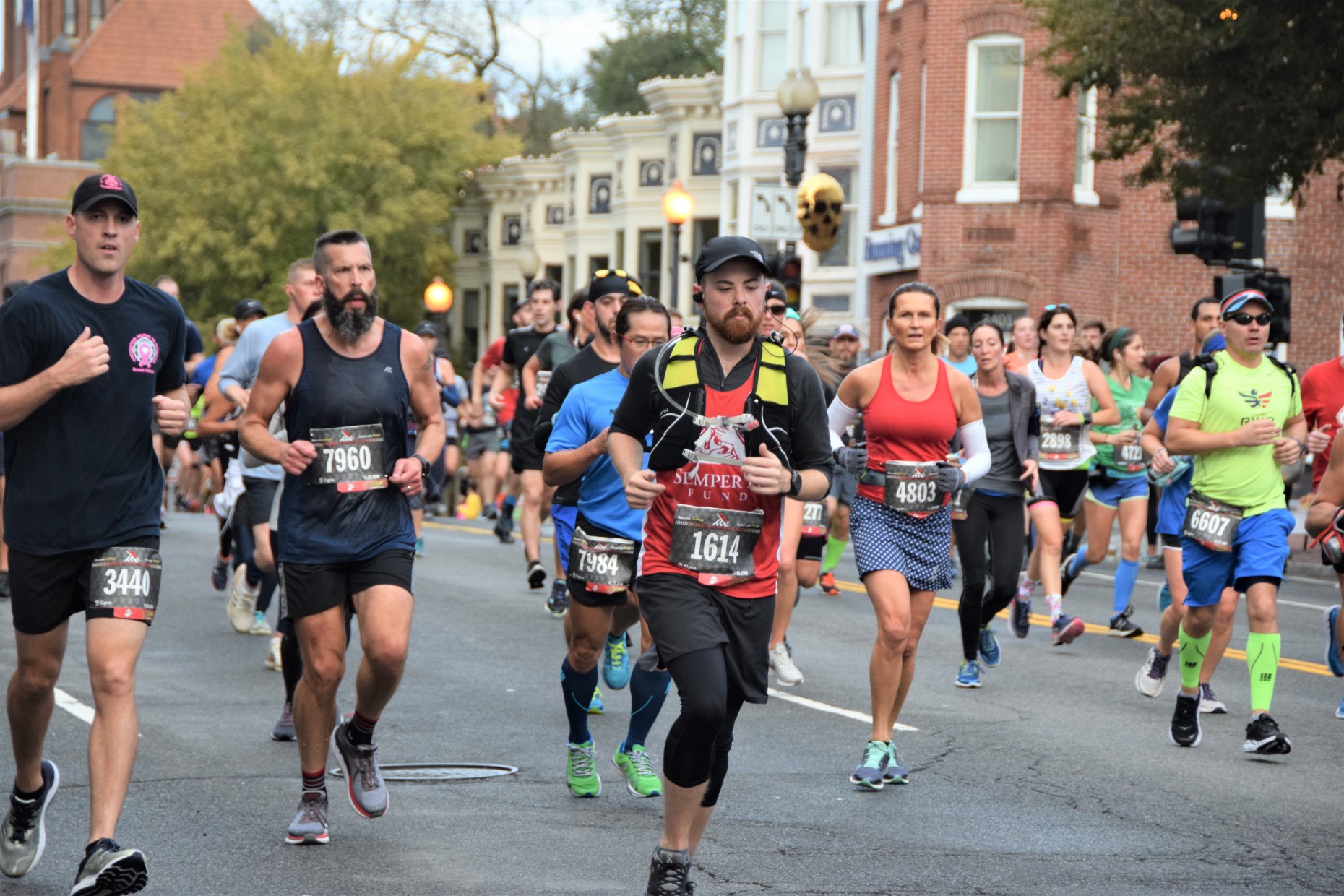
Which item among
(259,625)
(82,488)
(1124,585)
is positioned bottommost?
(259,625)

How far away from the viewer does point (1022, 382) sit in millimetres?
11336

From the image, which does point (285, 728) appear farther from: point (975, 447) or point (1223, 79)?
point (1223, 79)

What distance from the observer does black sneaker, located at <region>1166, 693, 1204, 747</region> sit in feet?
30.2

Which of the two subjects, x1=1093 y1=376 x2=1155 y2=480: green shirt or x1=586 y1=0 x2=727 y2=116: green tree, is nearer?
x1=1093 y1=376 x2=1155 y2=480: green shirt

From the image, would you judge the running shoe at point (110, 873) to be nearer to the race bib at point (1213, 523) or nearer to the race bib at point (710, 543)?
the race bib at point (710, 543)

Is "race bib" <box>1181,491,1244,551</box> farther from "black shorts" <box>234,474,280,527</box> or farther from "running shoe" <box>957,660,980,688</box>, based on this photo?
"black shorts" <box>234,474,280,527</box>

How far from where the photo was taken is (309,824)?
6793 mm

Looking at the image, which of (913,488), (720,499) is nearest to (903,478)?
(913,488)

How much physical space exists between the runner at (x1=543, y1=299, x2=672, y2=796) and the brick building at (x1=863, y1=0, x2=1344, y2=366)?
83.2 feet

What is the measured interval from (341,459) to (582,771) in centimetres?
183

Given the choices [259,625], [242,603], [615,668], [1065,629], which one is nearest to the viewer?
[615,668]

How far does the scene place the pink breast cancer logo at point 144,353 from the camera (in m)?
6.20

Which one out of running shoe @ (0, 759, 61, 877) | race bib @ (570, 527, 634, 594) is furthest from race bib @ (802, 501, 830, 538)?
running shoe @ (0, 759, 61, 877)

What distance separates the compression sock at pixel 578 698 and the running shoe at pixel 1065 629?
5289mm
